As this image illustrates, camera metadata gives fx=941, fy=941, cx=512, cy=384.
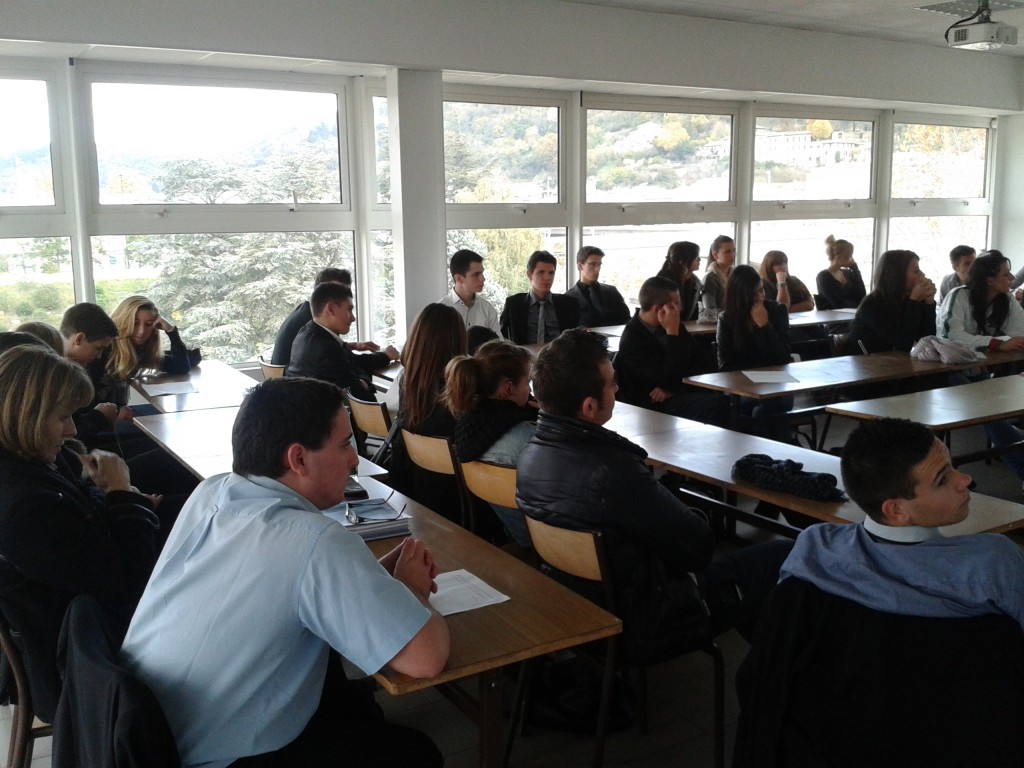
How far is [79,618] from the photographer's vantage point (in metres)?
1.70

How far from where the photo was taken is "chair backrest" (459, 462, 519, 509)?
9.59 feet

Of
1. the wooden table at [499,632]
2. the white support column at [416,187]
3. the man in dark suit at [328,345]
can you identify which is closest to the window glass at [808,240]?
the white support column at [416,187]

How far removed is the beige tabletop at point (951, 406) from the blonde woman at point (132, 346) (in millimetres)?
3641

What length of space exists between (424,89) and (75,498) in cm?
490

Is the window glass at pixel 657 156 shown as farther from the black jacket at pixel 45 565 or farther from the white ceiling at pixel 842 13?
the black jacket at pixel 45 565

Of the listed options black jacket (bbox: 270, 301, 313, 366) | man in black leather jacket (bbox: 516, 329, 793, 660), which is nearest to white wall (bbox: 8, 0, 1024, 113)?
black jacket (bbox: 270, 301, 313, 366)

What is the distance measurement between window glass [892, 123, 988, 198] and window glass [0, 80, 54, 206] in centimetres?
831

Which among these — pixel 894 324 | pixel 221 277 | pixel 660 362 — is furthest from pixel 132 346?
pixel 894 324

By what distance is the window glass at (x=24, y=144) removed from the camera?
5.89m

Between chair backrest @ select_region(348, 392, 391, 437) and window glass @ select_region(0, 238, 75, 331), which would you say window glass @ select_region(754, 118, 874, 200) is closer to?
chair backrest @ select_region(348, 392, 391, 437)

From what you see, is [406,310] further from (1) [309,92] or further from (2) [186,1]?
(2) [186,1]

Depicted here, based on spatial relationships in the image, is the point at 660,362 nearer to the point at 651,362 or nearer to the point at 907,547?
the point at 651,362

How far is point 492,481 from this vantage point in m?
2.99

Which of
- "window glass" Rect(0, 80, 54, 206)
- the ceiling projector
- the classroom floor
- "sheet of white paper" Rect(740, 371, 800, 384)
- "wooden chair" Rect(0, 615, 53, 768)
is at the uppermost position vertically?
the ceiling projector
